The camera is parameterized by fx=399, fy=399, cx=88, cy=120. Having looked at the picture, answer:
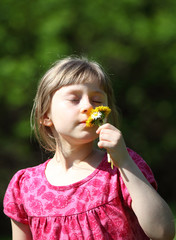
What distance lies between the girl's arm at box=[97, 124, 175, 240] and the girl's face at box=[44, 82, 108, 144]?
0.22 meters

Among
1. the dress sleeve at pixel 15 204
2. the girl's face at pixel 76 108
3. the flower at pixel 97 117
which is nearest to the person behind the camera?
the flower at pixel 97 117

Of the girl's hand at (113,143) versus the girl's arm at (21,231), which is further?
the girl's arm at (21,231)

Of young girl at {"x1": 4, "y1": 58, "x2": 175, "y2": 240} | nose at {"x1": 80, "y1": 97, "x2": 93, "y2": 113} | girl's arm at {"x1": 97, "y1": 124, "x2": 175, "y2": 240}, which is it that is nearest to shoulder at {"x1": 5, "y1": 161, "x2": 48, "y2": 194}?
young girl at {"x1": 4, "y1": 58, "x2": 175, "y2": 240}

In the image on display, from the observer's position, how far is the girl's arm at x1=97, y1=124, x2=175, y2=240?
2207 millimetres

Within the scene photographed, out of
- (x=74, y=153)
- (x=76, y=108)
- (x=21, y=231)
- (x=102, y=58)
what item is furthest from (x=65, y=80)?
(x=102, y=58)

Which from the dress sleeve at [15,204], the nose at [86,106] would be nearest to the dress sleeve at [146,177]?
the nose at [86,106]

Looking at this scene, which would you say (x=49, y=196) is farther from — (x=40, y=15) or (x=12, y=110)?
(x=40, y=15)

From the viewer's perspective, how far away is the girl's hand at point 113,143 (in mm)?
2236

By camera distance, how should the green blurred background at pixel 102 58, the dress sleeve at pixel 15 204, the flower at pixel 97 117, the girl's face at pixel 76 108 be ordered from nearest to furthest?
1. the flower at pixel 97 117
2. the girl's face at pixel 76 108
3. the dress sleeve at pixel 15 204
4. the green blurred background at pixel 102 58

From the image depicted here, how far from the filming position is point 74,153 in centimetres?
265

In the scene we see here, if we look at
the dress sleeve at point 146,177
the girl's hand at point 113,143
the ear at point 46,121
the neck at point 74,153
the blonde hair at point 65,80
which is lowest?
the dress sleeve at point 146,177

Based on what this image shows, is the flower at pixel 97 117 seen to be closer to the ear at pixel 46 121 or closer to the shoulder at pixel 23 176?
the ear at pixel 46 121

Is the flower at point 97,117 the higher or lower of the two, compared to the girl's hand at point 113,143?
higher

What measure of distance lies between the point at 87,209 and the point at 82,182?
18 centimetres
